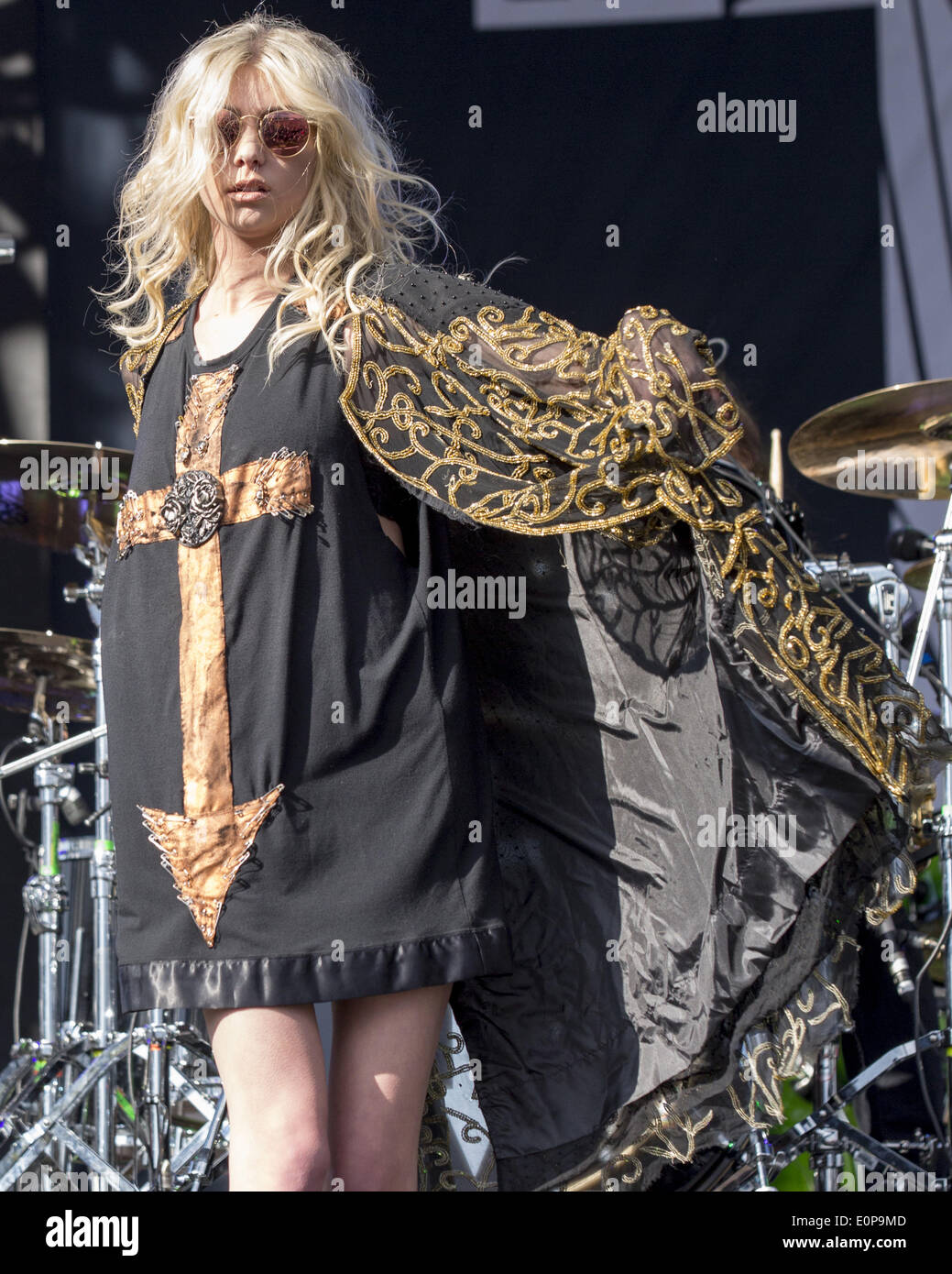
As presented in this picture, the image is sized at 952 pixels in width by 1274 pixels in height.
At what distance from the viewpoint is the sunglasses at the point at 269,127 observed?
170 centimetres

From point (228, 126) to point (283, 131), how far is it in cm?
7

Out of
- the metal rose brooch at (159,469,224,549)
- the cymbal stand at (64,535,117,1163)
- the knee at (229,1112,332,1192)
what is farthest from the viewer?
the cymbal stand at (64,535,117,1163)

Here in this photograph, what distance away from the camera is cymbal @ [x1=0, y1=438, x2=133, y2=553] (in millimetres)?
3027

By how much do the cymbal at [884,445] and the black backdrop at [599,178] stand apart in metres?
0.67

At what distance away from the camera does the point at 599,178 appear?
4023 mm

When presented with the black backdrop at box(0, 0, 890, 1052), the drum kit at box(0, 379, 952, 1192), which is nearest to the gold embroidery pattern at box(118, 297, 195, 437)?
the drum kit at box(0, 379, 952, 1192)

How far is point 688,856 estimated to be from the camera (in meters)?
1.85

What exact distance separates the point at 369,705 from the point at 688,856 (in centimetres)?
54

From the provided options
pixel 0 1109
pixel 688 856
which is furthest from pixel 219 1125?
pixel 688 856

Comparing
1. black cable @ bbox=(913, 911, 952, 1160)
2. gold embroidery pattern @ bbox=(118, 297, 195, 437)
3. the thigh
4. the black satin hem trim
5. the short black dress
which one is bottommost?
black cable @ bbox=(913, 911, 952, 1160)

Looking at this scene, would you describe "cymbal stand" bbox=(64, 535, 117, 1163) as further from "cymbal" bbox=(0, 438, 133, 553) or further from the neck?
the neck

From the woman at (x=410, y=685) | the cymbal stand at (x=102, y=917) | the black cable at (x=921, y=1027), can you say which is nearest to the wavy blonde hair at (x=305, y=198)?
the woman at (x=410, y=685)

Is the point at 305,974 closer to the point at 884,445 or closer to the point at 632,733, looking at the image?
the point at 632,733

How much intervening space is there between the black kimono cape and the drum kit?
70cm
